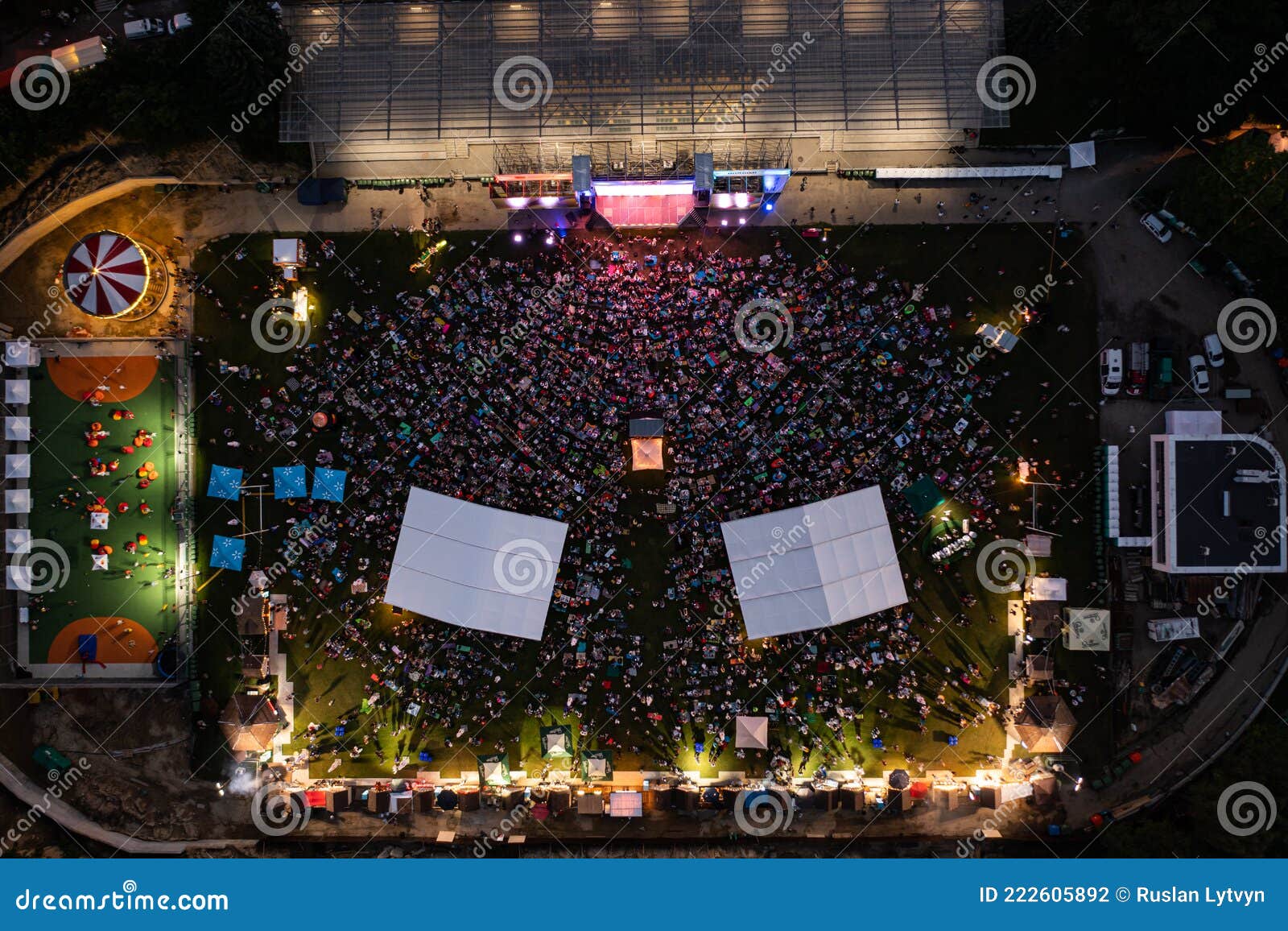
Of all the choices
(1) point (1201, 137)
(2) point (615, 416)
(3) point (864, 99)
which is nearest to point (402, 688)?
(2) point (615, 416)

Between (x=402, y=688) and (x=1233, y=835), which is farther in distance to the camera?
(x=402, y=688)

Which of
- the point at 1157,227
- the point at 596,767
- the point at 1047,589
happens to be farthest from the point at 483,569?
the point at 1157,227

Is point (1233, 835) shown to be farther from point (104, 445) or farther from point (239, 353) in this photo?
point (104, 445)

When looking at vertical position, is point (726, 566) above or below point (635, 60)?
below

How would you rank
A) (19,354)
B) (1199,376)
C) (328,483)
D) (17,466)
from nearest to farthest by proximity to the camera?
(1199,376), (19,354), (328,483), (17,466)

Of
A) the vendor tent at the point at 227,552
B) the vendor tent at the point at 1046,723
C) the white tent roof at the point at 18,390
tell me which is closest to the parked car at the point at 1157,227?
the vendor tent at the point at 1046,723

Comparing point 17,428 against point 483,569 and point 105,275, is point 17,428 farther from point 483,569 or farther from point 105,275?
point 483,569

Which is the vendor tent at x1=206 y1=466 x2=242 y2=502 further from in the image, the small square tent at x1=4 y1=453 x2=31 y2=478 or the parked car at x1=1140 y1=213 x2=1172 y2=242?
the parked car at x1=1140 y1=213 x2=1172 y2=242
